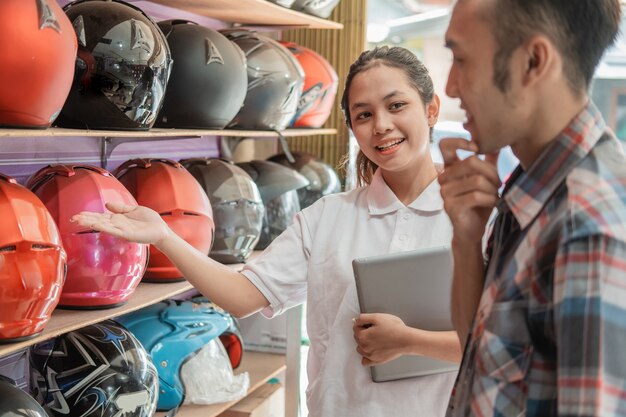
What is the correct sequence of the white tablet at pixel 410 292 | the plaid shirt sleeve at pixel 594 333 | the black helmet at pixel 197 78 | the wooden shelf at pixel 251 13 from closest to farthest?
the plaid shirt sleeve at pixel 594 333 < the white tablet at pixel 410 292 < the black helmet at pixel 197 78 < the wooden shelf at pixel 251 13

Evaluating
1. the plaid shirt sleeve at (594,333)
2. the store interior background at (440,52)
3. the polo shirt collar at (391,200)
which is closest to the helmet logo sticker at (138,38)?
the polo shirt collar at (391,200)

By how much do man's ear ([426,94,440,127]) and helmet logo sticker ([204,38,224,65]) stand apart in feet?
3.34

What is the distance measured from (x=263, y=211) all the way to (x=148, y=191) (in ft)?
2.09

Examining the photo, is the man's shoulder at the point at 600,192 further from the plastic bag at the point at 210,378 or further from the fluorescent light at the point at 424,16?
the fluorescent light at the point at 424,16

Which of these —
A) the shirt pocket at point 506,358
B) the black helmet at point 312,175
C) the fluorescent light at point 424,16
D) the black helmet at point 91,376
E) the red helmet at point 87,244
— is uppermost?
the fluorescent light at point 424,16

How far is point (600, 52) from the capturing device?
998mm

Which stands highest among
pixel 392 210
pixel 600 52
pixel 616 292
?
pixel 600 52

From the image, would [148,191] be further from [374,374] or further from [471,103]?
[471,103]

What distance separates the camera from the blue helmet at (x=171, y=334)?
2828 millimetres

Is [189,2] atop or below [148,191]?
atop

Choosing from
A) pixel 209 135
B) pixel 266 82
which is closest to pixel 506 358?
pixel 266 82

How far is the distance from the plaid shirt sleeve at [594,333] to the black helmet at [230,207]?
7.23 ft

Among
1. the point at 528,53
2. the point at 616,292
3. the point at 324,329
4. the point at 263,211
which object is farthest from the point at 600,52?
the point at 263,211

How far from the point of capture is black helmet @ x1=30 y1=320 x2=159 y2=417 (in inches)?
91.9
